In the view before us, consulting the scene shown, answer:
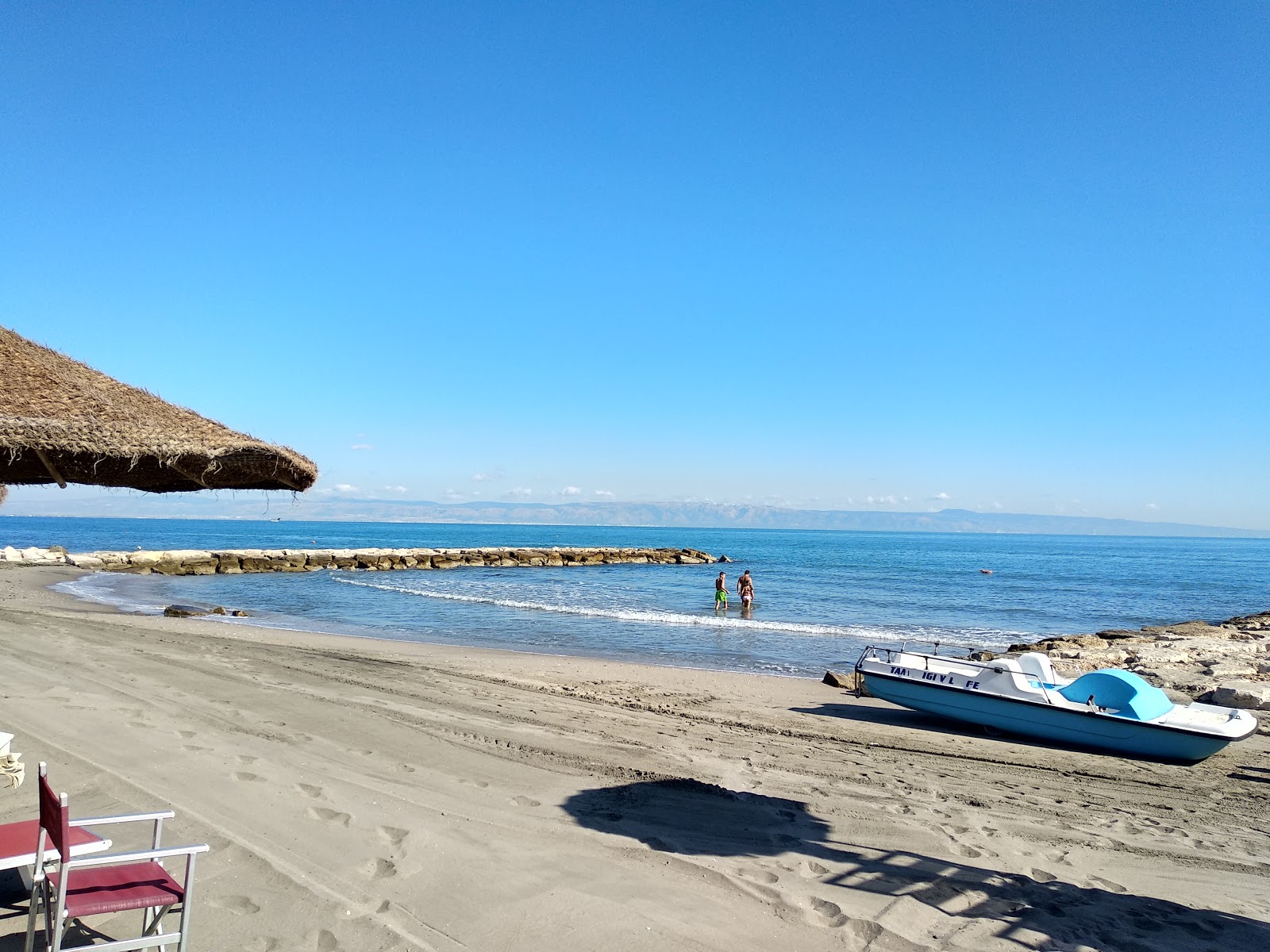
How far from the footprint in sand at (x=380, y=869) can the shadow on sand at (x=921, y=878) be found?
1.45 metres

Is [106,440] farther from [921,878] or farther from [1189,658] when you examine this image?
[1189,658]

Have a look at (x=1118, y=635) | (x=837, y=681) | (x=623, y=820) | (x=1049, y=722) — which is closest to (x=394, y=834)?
(x=623, y=820)

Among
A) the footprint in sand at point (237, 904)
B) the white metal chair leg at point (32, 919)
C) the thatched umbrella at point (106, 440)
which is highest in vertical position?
the thatched umbrella at point (106, 440)

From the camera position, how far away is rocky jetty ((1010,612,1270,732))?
12.2 metres

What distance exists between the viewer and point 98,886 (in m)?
3.32

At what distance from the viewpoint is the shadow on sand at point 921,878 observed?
178 inches

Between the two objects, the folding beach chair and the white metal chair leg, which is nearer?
the folding beach chair

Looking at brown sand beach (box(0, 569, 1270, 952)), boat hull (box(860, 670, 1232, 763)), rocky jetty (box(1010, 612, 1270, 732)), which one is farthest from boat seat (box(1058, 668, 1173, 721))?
rocky jetty (box(1010, 612, 1270, 732))

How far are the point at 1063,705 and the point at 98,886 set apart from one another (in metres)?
9.78

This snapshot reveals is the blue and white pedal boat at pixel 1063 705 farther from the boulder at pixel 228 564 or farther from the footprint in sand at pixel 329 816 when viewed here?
the boulder at pixel 228 564

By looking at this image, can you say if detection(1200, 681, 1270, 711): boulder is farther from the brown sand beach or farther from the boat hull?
the boat hull

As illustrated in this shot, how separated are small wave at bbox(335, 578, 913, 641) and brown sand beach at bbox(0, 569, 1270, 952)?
11.3 meters

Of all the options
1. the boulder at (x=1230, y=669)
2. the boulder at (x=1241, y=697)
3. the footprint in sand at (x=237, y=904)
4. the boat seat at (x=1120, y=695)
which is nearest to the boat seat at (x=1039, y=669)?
the boat seat at (x=1120, y=695)

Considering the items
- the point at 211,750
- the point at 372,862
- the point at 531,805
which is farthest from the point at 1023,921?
the point at 211,750
